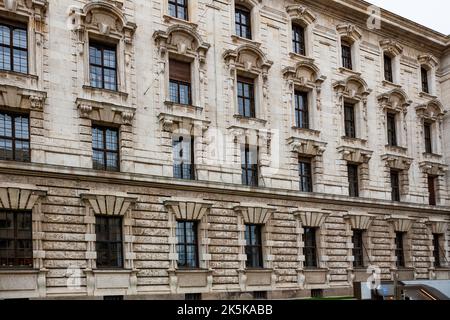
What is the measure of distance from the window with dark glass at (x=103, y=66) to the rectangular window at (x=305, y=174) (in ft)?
36.8

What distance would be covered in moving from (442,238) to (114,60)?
2527 cm

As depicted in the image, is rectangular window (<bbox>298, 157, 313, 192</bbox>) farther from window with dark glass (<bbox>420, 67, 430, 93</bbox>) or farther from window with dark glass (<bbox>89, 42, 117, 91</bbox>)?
window with dark glass (<bbox>420, 67, 430, 93</bbox>)

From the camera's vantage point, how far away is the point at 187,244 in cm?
2456

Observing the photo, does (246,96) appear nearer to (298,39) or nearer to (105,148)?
(298,39)

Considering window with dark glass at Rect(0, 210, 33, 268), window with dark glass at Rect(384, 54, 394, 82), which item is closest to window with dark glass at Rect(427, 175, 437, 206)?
window with dark glass at Rect(384, 54, 394, 82)

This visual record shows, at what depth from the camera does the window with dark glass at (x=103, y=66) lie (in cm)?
2328

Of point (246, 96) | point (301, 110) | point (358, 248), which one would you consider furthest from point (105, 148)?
point (358, 248)

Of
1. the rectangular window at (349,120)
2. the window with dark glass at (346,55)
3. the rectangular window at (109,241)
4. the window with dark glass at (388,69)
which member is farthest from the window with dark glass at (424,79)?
the rectangular window at (109,241)

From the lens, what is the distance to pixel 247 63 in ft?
93.1

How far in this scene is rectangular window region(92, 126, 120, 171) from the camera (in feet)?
74.7

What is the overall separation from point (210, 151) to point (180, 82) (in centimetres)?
338

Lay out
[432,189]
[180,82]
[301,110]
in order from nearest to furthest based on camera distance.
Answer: [180,82] < [301,110] < [432,189]

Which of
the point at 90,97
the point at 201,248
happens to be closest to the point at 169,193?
the point at 201,248

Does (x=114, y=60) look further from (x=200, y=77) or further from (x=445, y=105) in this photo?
(x=445, y=105)
